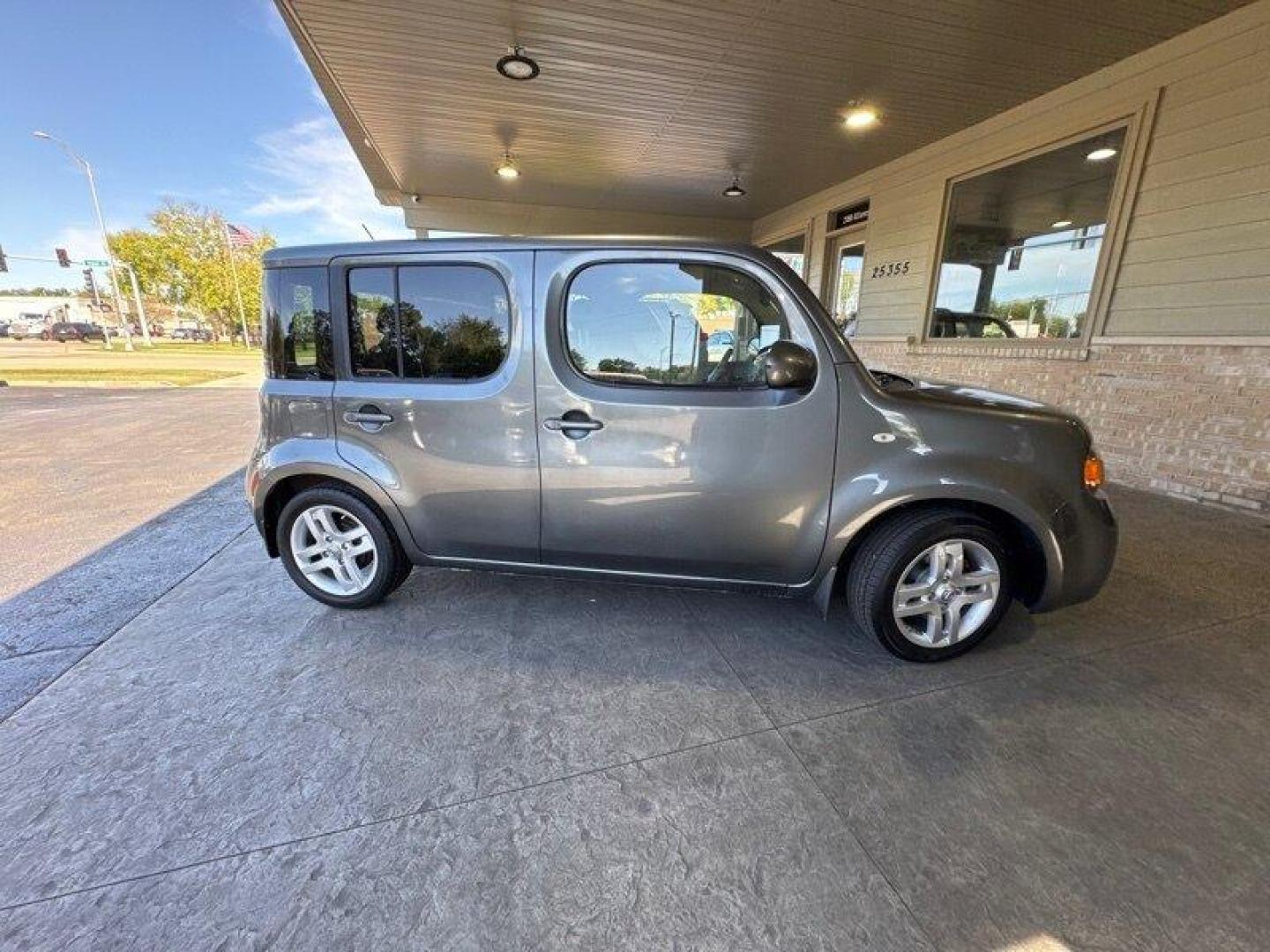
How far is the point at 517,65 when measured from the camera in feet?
16.9

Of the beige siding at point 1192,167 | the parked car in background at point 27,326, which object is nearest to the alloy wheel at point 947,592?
the beige siding at point 1192,167

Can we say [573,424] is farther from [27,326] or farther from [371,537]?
[27,326]

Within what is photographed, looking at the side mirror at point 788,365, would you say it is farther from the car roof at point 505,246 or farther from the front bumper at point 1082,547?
the front bumper at point 1082,547

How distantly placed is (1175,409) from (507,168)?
28.2 ft

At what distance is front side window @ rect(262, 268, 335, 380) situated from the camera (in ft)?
8.30

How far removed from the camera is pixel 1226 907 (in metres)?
1.40

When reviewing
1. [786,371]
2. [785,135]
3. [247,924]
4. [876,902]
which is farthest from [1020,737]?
[785,135]

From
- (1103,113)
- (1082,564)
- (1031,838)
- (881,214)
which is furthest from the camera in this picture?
(881,214)

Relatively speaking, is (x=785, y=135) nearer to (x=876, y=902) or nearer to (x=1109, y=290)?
(x=1109, y=290)

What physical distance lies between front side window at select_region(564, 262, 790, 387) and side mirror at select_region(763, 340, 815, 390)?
0.45 ft

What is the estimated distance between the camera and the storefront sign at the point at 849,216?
27.6 ft

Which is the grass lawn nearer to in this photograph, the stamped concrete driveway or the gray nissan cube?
the gray nissan cube

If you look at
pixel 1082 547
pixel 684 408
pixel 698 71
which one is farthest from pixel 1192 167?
pixel 684 408

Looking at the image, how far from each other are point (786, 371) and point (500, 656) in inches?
69.9
